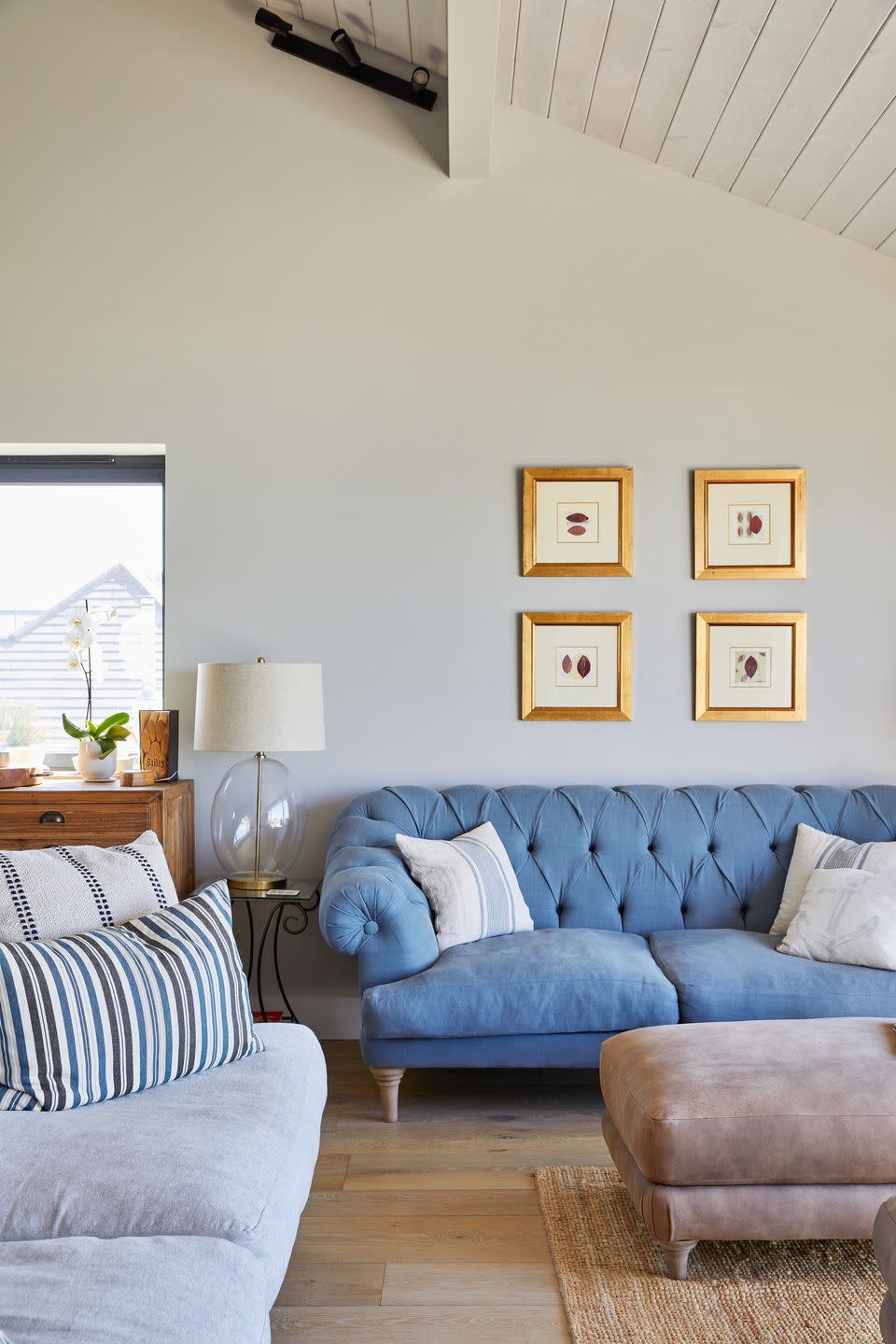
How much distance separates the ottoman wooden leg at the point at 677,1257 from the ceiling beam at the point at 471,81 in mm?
2920

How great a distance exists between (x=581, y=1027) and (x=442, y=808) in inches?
35.6

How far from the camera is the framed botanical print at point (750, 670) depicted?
356 centimetres

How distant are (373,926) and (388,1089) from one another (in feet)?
1.53

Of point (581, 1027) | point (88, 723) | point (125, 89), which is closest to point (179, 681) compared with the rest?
point (88, 723)

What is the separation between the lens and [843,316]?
3.60 metres

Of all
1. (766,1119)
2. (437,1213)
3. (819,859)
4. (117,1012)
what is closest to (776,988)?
(819,859)

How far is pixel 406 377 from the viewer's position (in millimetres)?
3598

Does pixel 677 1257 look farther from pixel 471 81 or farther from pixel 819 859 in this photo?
pixel 471 81

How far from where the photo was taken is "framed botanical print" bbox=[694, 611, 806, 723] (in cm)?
356

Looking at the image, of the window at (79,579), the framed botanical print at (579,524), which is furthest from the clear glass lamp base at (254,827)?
the framed botanical print at (579,524)

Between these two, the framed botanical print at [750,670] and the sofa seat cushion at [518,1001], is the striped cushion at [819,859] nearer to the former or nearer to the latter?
the framed botanical print at [750,670]

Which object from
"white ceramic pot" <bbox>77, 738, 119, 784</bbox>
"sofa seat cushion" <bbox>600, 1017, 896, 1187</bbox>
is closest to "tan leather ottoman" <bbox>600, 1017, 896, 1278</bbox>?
"sofa seat cushion" <bbox>600, 1017, 896, 1187</bbox>

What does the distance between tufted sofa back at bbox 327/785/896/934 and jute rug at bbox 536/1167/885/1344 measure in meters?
1.11

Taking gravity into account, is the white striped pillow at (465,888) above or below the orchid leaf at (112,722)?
below
